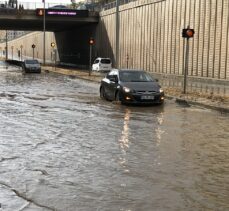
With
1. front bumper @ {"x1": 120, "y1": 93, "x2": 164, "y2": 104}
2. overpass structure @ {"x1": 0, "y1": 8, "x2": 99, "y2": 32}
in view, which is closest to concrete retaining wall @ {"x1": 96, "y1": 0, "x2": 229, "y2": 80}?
overpass structure @ {"x1": 0, "y1": 8, "x2": 99, "y2": 32}

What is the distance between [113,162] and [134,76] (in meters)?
11.5

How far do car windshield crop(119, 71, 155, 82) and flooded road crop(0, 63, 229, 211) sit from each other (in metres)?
4.18

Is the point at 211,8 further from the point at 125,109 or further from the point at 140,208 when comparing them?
the point at 140,208

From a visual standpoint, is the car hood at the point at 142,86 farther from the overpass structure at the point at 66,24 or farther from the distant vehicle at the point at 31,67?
the overpass structure at the point at 66,24

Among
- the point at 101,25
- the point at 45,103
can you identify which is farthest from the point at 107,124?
the point at 101,25

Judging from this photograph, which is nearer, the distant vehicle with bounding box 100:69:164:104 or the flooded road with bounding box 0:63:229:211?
the flooded road with bounding box 0:63:229:211

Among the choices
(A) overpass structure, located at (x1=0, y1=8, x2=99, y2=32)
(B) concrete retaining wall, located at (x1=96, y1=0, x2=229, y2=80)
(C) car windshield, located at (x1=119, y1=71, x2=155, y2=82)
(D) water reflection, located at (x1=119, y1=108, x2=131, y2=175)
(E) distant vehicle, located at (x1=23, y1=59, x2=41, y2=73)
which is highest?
(A) overpass structure, located at (x1=0, y1=8, x2=99, y2=32)

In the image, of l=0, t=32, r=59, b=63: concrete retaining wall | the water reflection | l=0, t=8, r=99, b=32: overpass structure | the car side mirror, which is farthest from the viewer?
l=0, t=32, r=59, b=63: concrete retaining wall

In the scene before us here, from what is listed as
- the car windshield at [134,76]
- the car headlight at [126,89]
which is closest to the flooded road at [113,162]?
the car headlight at [126,89]

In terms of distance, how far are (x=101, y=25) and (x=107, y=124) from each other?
5064 centimetres

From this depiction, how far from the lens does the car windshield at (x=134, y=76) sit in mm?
19250

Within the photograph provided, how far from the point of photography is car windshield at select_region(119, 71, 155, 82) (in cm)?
1925

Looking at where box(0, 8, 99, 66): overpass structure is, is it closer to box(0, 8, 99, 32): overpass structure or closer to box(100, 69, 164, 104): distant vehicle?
box(0, 8, 99, 32): overpass structure

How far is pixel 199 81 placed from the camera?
35719mm
